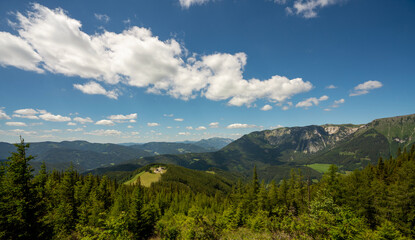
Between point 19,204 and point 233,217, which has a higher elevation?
point 19,204

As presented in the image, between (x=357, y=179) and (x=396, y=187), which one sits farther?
(x=357, y=179)

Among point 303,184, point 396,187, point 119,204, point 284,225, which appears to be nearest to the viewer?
point 284,225

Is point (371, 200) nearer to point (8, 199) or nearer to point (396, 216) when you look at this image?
point (396, 216)

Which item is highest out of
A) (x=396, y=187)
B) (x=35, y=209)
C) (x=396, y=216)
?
(x=35, y=209)

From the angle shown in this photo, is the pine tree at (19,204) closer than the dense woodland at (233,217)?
No

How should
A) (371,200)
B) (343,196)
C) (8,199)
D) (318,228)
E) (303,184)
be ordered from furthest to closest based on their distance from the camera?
(303,184), (343,196), (371,200), (8,199), (318,228)

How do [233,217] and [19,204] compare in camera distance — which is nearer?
[19,204]

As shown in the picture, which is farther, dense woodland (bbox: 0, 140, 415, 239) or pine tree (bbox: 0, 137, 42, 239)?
pine tree (bbox: 0, 137, 42, 239)

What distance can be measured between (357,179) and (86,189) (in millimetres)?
96956

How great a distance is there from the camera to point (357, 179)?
6094 cm

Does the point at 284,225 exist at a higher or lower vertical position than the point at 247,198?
higher

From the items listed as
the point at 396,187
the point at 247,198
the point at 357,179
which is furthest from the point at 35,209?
the point at 357,179

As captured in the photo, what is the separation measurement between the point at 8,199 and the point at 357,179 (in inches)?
3681

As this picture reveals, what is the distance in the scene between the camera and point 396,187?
116 feet
